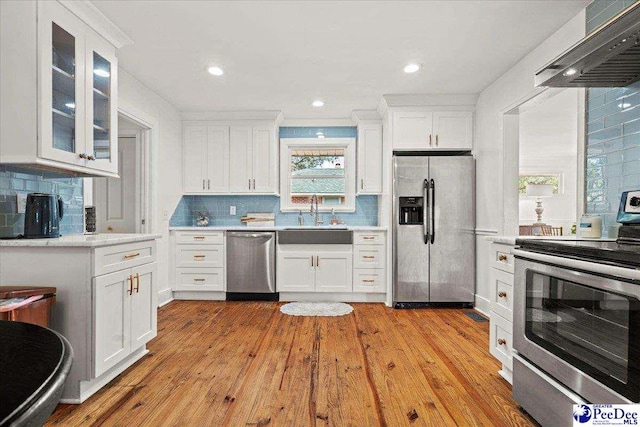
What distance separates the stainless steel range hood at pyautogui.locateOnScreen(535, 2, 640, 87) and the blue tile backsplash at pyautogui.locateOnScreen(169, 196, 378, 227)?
306 cm

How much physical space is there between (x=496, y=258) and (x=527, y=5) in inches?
65.8

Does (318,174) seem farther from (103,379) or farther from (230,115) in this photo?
(103,379)

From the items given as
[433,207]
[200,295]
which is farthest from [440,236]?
[200,295]

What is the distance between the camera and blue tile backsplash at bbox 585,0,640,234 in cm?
199

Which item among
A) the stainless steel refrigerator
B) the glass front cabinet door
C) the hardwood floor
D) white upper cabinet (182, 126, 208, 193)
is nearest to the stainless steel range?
the hardwood floor

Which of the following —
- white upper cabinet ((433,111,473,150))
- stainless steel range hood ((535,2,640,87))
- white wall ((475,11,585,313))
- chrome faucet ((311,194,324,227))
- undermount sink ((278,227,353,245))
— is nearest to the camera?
stainless steel range hood ((535,2,640,87))

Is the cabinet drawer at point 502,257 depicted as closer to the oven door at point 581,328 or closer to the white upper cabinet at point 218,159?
the oven door at point 581,328

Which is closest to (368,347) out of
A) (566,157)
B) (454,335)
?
(454,335)

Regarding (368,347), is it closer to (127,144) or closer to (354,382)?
(354,382)

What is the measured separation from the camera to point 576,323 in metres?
1.51

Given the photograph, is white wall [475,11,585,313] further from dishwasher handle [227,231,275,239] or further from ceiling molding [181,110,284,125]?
ceiling molding [181,110,284,125]

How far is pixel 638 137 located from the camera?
76.8 inches

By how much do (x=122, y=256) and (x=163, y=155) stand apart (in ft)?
7.23

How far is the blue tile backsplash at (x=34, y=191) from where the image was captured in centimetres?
211
